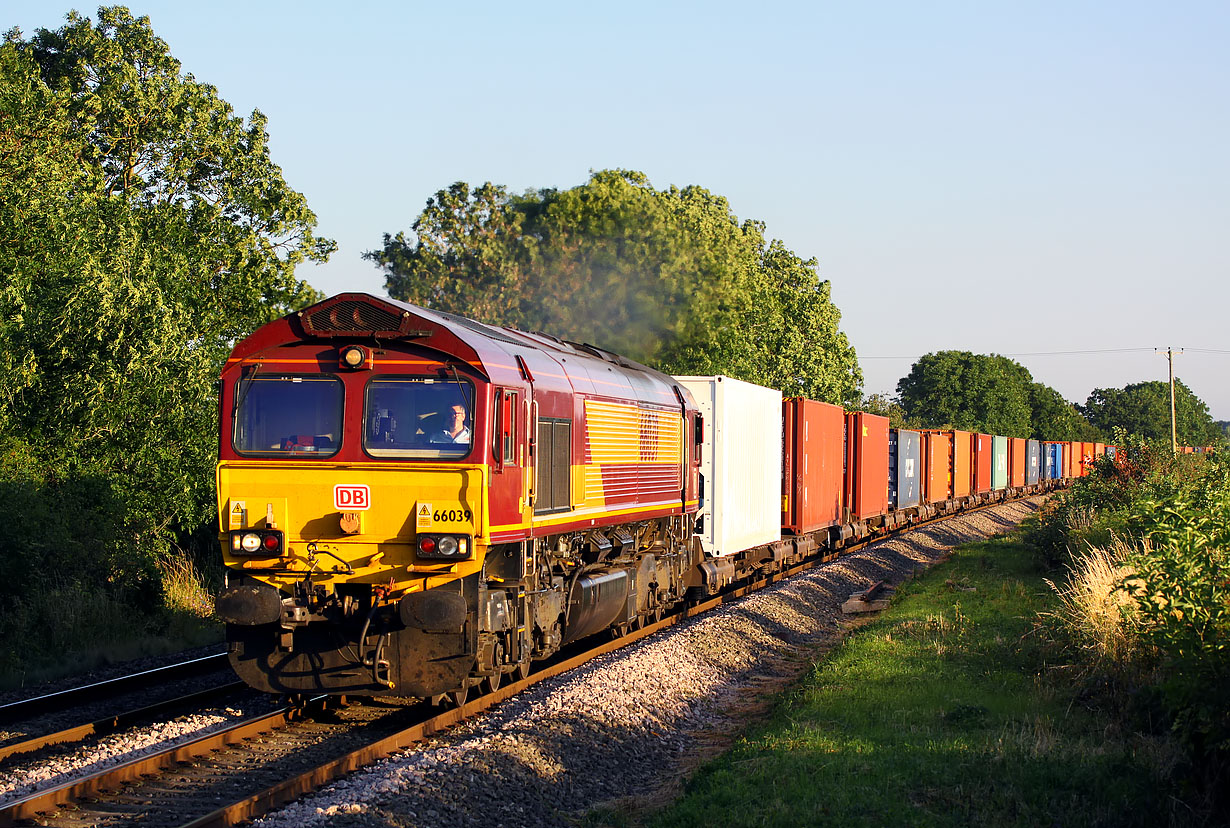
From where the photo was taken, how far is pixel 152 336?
18.6m

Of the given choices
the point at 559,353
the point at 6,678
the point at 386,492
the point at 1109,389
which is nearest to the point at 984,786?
the point at 386,492

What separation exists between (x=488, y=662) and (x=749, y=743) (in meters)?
2.73

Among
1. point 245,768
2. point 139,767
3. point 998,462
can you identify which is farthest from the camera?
point 998,462

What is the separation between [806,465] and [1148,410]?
5990 inches

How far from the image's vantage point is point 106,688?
1248 centimetres

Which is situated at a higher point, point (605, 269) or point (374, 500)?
point (605, 269)

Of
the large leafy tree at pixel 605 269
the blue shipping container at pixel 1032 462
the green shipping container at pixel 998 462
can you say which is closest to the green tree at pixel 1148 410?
the blue shipping container at pixel 1032 462

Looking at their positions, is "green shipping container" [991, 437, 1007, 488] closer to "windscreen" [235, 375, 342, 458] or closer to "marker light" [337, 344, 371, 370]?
"marker light" [337, 344, 371, 370]

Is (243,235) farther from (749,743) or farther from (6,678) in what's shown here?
(749,743)

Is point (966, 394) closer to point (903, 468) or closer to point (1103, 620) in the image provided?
point (903, 468)

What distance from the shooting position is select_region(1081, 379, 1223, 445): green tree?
158 meters

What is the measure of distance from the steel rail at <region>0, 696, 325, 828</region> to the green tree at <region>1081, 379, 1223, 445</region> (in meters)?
160

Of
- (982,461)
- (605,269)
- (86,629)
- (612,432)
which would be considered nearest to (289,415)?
(612,432)

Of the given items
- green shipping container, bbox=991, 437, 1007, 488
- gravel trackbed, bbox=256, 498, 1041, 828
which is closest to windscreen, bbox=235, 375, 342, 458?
gravel trackbed, bbox=256, 498, 1041, 828
